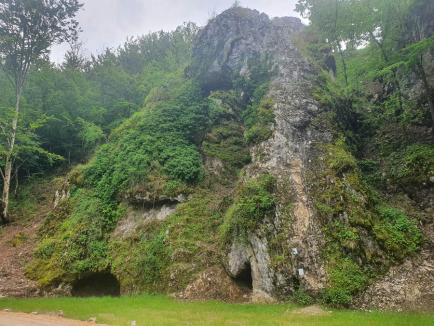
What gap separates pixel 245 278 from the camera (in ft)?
53.3

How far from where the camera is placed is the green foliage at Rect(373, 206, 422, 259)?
14.9 meters

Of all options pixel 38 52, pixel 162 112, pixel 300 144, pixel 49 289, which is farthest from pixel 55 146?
pixel 300 144

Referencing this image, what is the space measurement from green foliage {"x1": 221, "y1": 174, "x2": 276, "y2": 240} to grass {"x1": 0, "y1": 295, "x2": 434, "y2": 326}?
3.58 m

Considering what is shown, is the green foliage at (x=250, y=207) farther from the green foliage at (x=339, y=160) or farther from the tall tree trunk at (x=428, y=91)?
the tall tree trunk at (x=428, y=91)

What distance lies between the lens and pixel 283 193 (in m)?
17.1

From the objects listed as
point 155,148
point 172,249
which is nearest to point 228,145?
point 155,148

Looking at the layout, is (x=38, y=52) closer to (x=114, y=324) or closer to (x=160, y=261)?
(x=160, y=261)

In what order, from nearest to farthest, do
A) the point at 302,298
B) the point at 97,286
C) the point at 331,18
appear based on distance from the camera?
the point at 302,298 < the point at 97,286 < the point at 331,18

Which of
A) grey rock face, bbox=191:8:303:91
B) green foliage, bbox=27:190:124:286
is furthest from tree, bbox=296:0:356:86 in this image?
green foliage, bbox=27:190:124:286

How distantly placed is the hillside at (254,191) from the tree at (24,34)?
2.60 m

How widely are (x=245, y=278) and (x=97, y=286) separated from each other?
830 centimetres

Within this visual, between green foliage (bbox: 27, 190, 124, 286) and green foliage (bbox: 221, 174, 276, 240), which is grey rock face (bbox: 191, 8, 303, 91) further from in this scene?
green foliage (bbox: 27, 190, 124, 286)

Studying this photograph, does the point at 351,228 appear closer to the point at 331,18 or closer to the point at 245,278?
the point at 245,278

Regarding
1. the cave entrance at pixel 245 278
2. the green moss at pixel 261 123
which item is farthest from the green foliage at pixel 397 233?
the green moss at pixel 261 123
